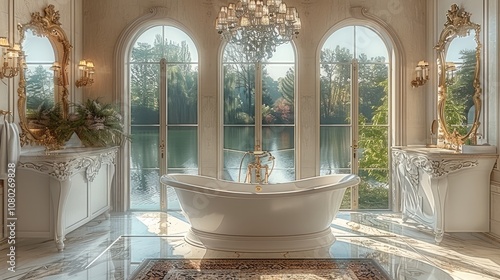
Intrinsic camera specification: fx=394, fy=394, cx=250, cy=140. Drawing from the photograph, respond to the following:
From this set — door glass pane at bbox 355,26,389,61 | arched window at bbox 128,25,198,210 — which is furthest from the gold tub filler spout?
door glass pane at bbox 355,26,389,61

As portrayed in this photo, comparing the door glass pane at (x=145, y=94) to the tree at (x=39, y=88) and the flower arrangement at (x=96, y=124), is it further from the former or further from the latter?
the tree at (x=39, y=88)

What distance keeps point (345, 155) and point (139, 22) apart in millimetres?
3167

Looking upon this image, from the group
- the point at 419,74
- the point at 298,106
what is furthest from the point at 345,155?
the point at 419,74

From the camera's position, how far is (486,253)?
140 inches

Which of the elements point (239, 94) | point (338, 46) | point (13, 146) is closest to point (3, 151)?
point (13, 146)

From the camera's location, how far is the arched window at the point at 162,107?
514cm

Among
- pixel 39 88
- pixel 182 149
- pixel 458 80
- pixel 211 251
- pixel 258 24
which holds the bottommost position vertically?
pixel 211 251

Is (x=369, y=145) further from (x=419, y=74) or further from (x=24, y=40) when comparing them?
(x=24, y=40)

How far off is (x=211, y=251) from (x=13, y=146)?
198cm

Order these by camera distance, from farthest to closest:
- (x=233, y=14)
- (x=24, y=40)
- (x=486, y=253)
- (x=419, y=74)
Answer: (x=419, y=74) → (x=24, y=40) → (x=486, y=253) → (x=233, y=14)

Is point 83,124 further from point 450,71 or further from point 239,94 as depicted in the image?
point 450,71

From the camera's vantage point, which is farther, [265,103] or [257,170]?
[265,103]

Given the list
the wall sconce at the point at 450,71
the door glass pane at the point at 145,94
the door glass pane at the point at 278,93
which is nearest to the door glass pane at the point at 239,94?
the door glass pane at the point at 278,93

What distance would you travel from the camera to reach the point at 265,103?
5125 millimetres
